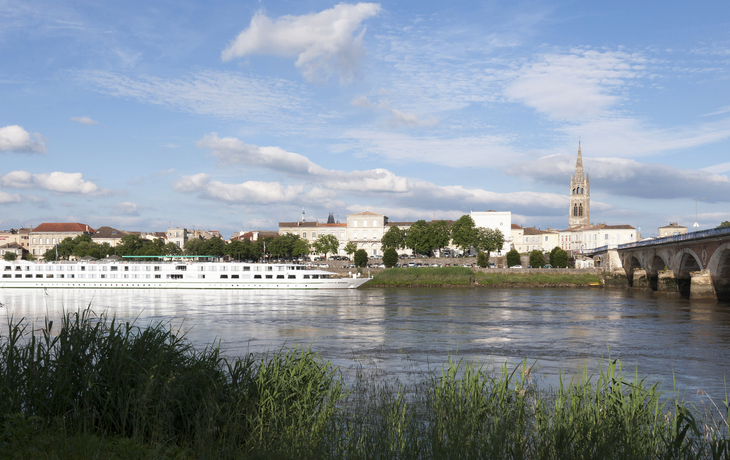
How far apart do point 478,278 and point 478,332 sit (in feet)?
148

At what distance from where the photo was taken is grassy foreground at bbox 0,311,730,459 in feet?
23.3

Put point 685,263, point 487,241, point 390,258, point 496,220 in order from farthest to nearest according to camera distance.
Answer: point 496,220 < point 487,241 < point 390,258 < point 685,263

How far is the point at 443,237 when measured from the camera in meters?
114

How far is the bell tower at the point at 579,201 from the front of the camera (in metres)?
173

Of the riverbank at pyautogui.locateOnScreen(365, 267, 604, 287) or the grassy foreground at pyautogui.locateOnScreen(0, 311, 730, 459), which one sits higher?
the grassy foreground at pyautogui.locateOnScreen(0, 311, 730, 459)

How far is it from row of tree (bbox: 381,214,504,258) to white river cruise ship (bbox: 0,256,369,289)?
47.9 metres

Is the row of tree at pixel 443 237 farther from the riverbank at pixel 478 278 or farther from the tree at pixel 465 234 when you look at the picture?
the riverbank at pixel 478 278

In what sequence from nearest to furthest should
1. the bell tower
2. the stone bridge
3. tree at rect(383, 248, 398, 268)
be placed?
the stone bridge < tree at rect(383, 248, 398, 268) < the bell tower

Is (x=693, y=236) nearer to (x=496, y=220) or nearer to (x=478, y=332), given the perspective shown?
(x=478, y=332)

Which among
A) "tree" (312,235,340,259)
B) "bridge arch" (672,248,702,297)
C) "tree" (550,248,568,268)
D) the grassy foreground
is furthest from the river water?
Answer: "tree" (312,235,340,259)

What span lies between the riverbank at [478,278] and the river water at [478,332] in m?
22.5

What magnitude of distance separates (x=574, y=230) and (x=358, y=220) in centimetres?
6024

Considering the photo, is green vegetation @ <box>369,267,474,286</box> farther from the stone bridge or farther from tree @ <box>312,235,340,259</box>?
tree @ <box>312,235,340,259</box>

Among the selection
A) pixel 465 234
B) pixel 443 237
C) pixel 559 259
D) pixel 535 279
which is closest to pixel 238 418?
pixel 535 279
